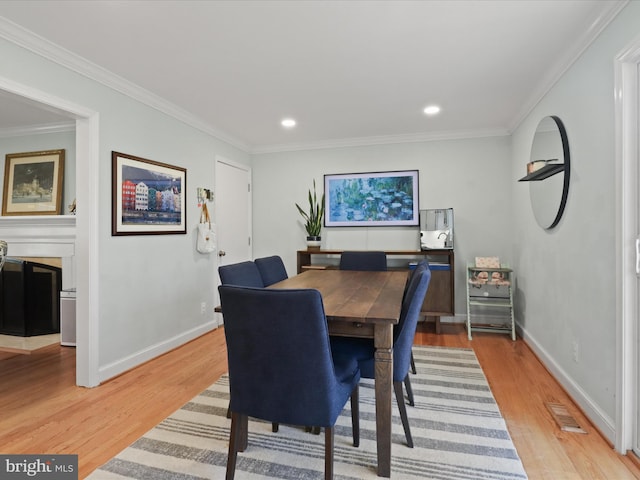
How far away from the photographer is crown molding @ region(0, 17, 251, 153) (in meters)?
2.06

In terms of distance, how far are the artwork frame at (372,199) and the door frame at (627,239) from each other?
260cm

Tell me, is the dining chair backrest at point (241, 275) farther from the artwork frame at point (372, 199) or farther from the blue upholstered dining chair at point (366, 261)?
the artwork frame at point (372, 199)

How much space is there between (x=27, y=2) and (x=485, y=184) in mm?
4215

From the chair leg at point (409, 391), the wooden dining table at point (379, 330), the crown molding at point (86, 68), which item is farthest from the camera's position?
the chair leg at point (409, 391)

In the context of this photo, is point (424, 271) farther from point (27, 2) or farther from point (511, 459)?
point (27, 2)

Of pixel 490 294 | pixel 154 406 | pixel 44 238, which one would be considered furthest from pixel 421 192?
pixel 44 238

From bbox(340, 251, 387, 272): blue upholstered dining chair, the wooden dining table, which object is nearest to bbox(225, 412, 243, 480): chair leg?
the wooden dining table

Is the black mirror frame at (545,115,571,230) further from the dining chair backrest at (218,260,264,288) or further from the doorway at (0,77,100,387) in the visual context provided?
the doorway at (0,77,100,387)

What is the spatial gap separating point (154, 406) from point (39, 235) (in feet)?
8.44

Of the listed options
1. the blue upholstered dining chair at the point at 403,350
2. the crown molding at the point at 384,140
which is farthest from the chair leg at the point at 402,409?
the crown molding at the point at 384,140

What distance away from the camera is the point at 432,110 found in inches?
137

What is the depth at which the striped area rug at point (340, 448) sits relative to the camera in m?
1.66

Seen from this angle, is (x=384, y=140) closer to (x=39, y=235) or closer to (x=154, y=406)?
(x=154, y=406)

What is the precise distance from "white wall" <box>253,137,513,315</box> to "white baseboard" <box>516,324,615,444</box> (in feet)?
4.27
